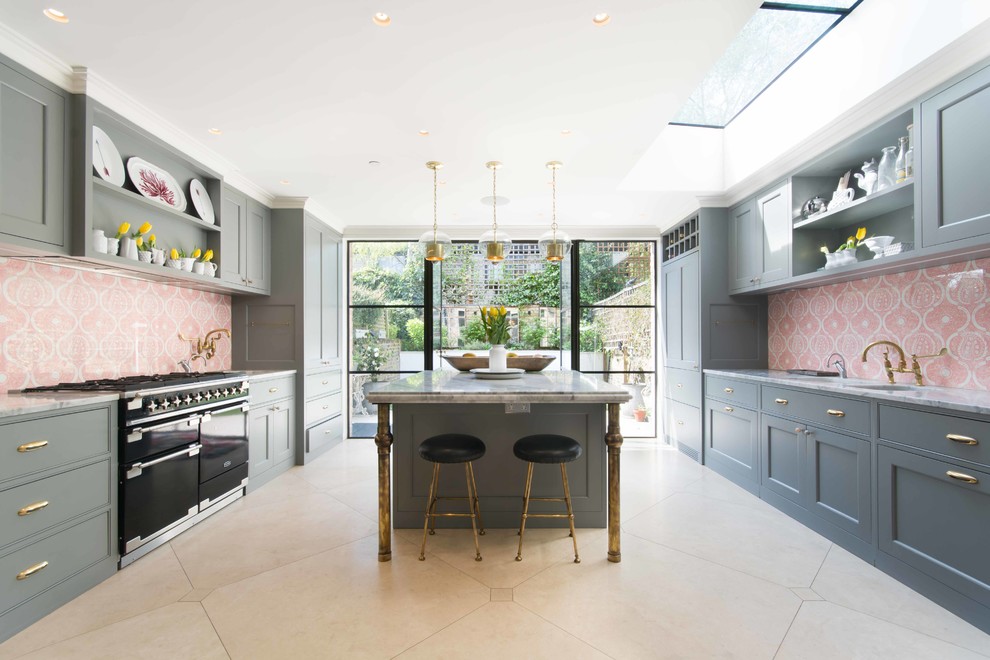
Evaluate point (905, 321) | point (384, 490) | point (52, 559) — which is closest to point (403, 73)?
point (384, 490)

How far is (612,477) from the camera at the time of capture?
2.47 metres

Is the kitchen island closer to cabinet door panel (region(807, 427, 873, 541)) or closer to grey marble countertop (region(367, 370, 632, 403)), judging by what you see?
grey marble countertop (region(367, 370, 632, 403))

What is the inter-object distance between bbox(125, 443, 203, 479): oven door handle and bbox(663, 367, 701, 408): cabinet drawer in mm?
4326

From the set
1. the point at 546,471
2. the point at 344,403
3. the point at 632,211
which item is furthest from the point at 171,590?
the point at 632,211

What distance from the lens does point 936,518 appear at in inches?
80.4

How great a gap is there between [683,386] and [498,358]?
2694 mm

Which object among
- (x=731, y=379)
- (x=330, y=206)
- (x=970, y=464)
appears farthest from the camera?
(x=330, y=206)

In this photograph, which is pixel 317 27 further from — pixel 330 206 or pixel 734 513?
pixel 734 513

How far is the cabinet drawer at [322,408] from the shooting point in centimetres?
452

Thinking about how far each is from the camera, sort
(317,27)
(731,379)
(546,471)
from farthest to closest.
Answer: (731,379) → (546,471) → (317,27)

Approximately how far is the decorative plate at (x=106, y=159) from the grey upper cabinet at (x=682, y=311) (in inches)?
188

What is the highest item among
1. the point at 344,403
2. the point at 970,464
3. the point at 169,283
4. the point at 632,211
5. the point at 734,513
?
the point at 632,211

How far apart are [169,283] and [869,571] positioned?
5043 millimetres

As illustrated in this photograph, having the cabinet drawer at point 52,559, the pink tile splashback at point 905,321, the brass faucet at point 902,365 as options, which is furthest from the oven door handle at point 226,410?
the pink tile splashback at point 905,321
